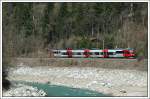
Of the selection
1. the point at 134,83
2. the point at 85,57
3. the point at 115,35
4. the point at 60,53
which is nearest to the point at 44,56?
the point at 60,53

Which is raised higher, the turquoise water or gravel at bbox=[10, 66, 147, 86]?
gravel at bbox=[10, 66, 147, 86]

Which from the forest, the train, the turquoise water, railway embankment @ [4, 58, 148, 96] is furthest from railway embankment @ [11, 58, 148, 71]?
the turquoise water

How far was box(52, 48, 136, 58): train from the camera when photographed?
51.3 meters

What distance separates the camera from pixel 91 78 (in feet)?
148

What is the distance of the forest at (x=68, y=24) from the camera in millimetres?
62219

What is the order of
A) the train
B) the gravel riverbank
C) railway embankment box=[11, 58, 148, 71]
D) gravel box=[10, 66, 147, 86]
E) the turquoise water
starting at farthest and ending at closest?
the train → railway embankment box=[11, 58, 148, 71] → gravel box=[10, 66, 147, 86] → the gravel riverbank → the turquoise water

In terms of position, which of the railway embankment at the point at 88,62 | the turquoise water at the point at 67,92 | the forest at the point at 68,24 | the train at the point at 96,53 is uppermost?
the forest at the point at 68,24

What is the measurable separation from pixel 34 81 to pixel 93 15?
22280mm

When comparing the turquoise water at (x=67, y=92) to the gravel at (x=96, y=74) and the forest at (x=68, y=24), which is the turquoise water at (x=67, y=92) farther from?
the forest at (x=68, y=24)

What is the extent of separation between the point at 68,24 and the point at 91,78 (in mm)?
24363

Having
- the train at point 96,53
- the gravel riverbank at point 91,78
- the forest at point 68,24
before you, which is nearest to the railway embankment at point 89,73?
the gravel riverbank at point 91,78

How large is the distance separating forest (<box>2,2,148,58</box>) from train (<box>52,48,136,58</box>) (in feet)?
10.6

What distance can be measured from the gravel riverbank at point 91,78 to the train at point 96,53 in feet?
14.8

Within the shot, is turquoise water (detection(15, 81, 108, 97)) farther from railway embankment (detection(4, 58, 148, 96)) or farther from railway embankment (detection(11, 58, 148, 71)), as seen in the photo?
railway embankment (detection(11, 58, 148, 71))
